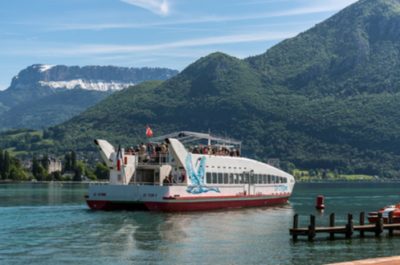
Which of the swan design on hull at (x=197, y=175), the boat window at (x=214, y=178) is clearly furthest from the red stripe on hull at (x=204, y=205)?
the boat window at (x=214, y=178)

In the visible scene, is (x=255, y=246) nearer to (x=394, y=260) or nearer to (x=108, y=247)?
(x=108, y=247)

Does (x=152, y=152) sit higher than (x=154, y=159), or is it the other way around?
(x=152, y=152)

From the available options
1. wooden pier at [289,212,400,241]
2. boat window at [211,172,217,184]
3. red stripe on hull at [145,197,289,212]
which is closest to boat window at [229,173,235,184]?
red stripe on hull at [145,197,289,212]

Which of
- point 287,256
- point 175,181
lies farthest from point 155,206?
point 287,256

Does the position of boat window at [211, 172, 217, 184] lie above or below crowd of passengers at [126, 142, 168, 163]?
below

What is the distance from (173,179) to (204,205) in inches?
170

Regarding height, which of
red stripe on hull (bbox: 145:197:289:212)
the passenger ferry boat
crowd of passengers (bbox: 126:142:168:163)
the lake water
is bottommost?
the lake water

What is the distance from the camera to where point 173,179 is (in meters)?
72.2

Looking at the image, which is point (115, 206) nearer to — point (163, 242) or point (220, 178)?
point (220, 178)

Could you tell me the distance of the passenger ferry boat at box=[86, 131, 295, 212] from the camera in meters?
Answer: 69.0

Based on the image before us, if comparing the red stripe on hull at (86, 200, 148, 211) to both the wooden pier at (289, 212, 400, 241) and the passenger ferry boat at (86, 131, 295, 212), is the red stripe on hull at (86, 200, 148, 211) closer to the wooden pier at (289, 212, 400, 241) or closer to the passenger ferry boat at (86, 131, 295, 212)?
the passenger ferry boat at (86, 131, 295, 212)

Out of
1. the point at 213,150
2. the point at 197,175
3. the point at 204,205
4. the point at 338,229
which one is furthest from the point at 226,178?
the point at 338,229

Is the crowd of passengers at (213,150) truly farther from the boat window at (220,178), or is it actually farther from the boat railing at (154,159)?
the boat railing at (154,159)

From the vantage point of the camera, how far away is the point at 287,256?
44219mm
